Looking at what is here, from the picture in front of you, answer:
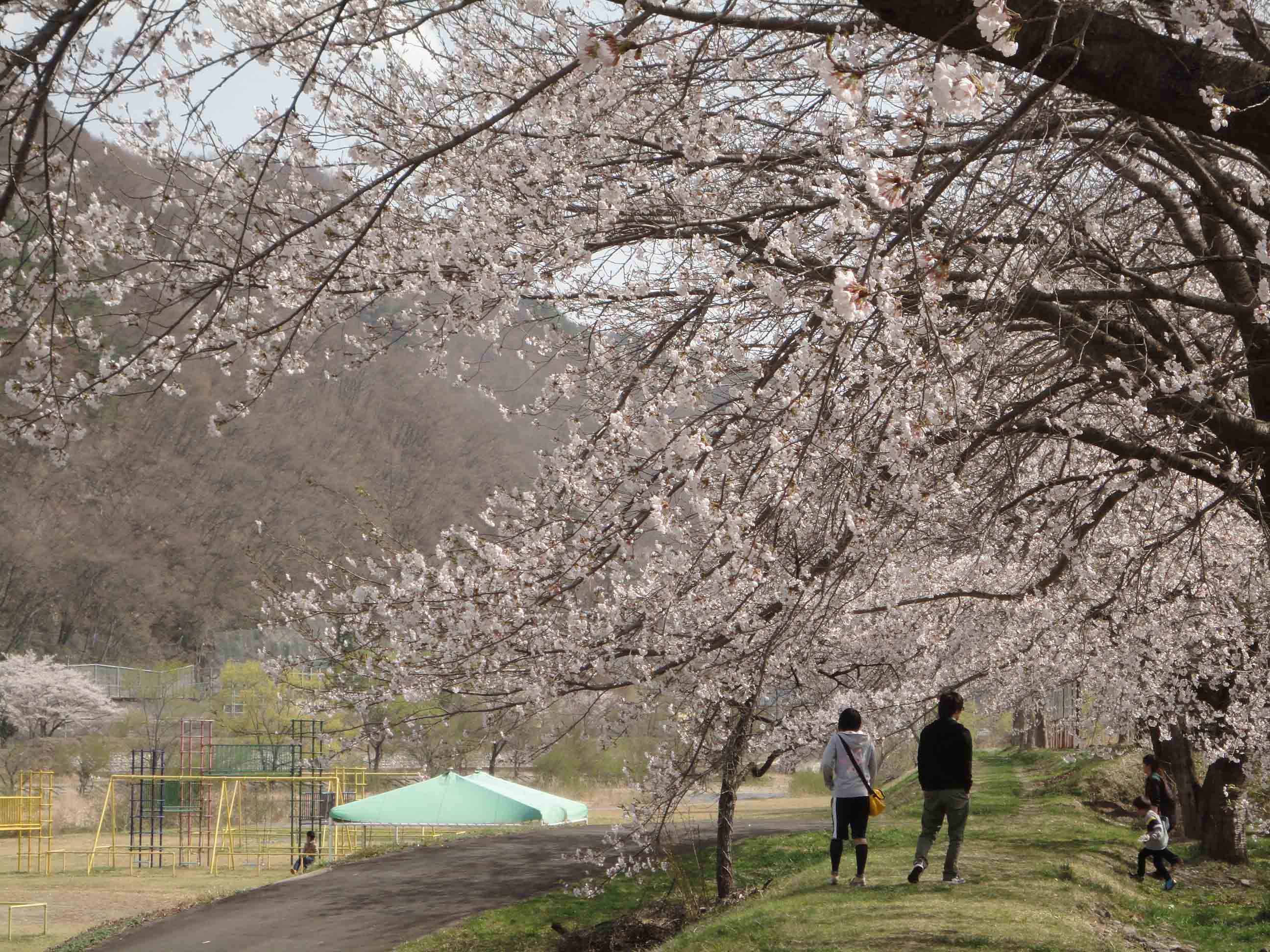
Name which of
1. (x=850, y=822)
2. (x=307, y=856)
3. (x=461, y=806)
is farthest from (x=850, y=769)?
(x=307, y=856)

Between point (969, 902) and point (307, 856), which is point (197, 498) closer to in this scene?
point (307, 856)

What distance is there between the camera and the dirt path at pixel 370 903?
14.9 meters

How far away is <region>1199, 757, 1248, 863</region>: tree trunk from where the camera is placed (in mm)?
14781

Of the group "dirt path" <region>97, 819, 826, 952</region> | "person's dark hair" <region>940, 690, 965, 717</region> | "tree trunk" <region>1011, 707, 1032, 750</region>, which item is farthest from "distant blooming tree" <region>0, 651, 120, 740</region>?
"person's dark hair" <region>940, 690, 965, 717</region>

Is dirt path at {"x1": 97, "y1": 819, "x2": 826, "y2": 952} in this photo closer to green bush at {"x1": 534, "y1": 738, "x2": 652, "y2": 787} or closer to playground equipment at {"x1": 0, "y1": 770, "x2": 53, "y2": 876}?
playground equipment at {"x1": 0, "y1": 770, "x2": 53, "y2": 876}

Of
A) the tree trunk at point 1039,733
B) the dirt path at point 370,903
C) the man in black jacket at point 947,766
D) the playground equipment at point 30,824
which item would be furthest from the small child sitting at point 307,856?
the tree trunk at point 1039,733

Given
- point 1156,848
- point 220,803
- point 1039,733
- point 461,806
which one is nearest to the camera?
point 1156,848

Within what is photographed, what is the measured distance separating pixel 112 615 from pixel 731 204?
87063mm

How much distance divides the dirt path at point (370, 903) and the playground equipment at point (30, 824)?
9.58m

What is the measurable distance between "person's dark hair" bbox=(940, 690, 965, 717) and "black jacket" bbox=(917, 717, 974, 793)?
5.1 inches

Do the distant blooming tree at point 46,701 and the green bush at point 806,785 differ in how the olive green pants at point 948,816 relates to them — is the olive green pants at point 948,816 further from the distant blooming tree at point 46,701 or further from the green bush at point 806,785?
the distant blooming tree at point 46,701

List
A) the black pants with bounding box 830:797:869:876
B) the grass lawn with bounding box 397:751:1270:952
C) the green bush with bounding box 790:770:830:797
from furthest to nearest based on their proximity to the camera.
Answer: the green bush with bounding box 790:770:830:797 → the black pants with bounding box 830:797:869:876 → the grass lawn with bounding box 397:751:1270:952

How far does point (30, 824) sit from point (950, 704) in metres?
27.2

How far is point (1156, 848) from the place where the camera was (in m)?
12.6
